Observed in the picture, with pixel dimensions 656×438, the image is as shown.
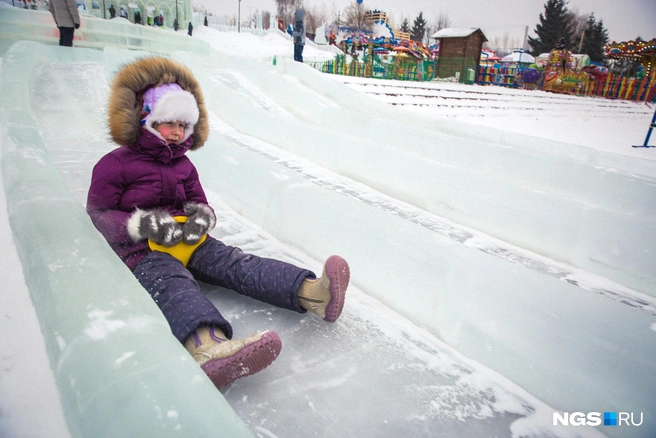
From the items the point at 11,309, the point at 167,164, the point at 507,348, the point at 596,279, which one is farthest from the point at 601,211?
the point at 11,309

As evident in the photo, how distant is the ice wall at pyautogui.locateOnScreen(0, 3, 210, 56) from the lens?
7.26m

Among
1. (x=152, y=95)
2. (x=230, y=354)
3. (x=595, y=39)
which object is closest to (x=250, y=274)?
(x=230, y=354)

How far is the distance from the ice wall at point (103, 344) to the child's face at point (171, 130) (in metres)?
0.42

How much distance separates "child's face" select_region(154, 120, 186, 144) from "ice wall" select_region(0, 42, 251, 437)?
420mm

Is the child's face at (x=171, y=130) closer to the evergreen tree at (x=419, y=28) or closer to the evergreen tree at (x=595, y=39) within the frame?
the evergreen tree at (x=595, y=39)

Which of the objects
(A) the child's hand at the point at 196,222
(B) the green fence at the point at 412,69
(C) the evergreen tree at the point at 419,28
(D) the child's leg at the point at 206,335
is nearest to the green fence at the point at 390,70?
(B) the green fence at the point at 412,69

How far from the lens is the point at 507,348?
1.27 meters

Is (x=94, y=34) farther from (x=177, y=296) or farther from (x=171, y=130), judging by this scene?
(x=177, y=296)

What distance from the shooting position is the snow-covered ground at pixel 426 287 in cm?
109

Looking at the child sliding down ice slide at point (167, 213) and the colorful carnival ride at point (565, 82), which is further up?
the colorful carnival ride at point (565, 82)

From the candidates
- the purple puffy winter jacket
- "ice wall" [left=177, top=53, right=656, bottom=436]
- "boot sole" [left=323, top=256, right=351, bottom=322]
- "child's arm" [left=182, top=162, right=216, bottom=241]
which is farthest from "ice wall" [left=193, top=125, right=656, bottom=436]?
the purple puffy winter jacket

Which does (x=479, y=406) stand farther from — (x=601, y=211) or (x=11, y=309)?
(x=11, y=309)

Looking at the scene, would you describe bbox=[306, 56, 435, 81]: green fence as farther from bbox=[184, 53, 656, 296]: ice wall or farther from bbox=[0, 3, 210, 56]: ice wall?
bbox=[184, 53, 656, 296]: ice wall

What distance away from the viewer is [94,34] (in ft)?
27.2
